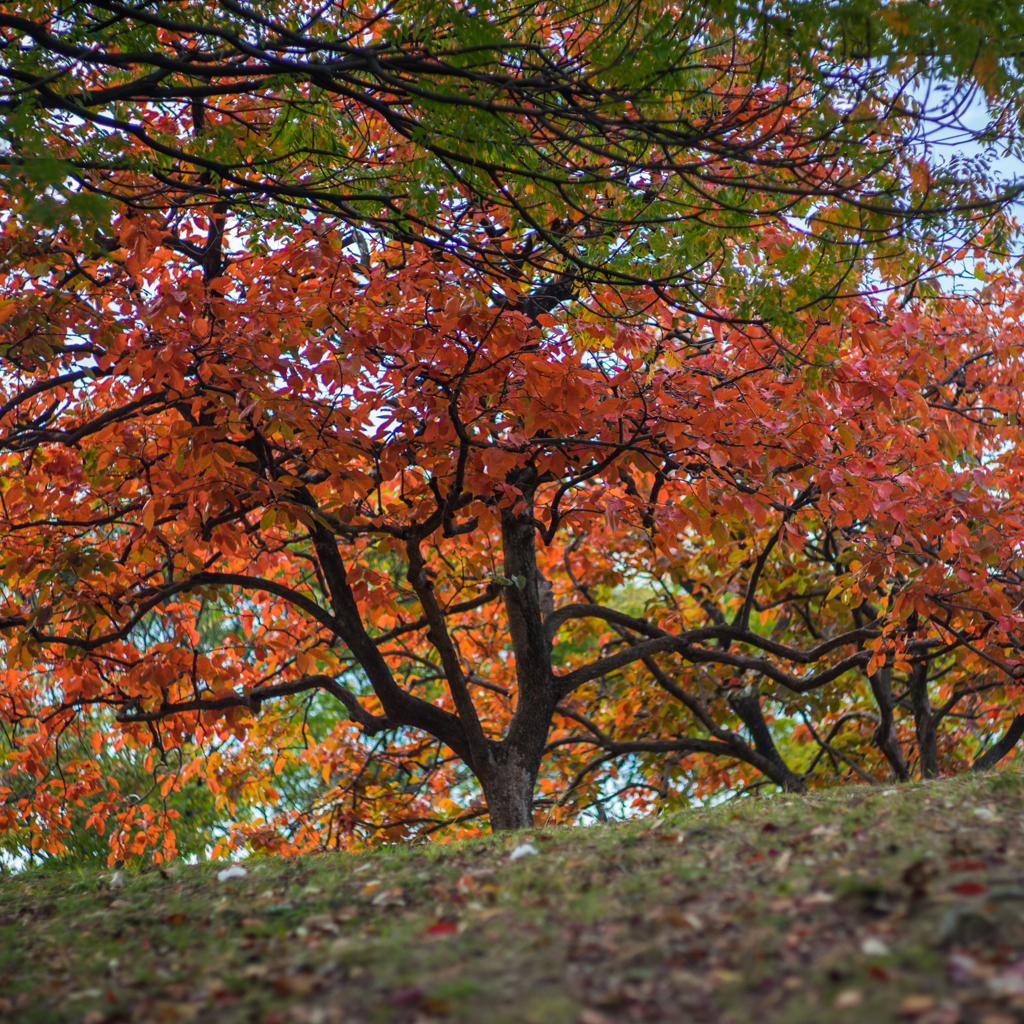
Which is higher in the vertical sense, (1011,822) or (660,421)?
(660,421)

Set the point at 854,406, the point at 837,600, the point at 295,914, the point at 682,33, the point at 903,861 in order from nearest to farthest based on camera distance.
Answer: the point at 903,861, the point at 295,914, the point at 682,33, the point at 854,406, the point at 837,600

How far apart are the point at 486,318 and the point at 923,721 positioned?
5.29m

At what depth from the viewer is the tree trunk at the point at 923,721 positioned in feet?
24.1

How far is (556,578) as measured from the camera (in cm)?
896

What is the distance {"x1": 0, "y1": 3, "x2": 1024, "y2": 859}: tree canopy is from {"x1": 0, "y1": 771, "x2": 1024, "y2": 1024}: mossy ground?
5.56 feet

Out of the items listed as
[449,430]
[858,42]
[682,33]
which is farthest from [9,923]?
[858,42]

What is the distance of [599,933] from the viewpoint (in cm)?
219

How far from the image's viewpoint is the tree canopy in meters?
3.22

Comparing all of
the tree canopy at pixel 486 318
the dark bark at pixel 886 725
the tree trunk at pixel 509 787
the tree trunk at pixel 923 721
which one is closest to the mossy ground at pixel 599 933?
the tree canopy at pixel 486 318

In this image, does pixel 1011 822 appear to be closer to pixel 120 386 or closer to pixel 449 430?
pixel 449 430

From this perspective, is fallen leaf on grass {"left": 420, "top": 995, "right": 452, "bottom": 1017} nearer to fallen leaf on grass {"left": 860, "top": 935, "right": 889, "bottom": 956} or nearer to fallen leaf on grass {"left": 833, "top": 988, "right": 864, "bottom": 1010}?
fallen leaf on grass {"left": 833, "top": 988, "right": 864, "bottom": 1010}

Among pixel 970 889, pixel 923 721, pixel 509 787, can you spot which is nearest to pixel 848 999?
pixel 970 889

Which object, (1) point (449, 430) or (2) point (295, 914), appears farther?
(1) point (449, 430)

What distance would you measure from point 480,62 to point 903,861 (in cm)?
266
